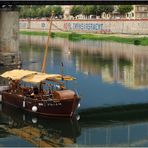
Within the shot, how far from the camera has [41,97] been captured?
85.9ft

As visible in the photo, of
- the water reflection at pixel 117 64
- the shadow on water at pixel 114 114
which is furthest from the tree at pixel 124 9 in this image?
the shadow on water at pixel 114 114

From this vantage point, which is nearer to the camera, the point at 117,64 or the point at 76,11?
the point at 117,64

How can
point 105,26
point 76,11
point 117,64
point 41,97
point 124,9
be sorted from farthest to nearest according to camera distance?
point 76,11
point 124,9
point 105,26
point 117,64
point 41,97

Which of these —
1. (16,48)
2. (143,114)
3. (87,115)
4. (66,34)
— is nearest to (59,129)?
(87,115)

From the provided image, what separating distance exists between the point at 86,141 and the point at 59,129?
2460mm

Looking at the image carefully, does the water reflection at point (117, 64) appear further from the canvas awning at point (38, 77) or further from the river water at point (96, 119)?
the canvas awning at point (38, 77)

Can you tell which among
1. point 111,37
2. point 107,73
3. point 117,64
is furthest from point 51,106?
point 111,37

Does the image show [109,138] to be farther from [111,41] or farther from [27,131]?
[111,41]

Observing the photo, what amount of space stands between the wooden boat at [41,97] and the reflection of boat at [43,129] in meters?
0.49

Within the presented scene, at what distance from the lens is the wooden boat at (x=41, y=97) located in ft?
83.1

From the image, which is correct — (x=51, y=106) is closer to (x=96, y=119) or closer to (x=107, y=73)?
(x=96, y=119)

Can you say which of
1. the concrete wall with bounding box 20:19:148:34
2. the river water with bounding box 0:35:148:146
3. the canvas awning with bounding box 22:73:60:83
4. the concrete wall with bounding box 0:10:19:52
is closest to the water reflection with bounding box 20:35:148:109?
the river water with bounding box 0:35:148:146

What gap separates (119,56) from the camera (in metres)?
61.4

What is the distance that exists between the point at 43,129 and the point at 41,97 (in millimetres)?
2386
